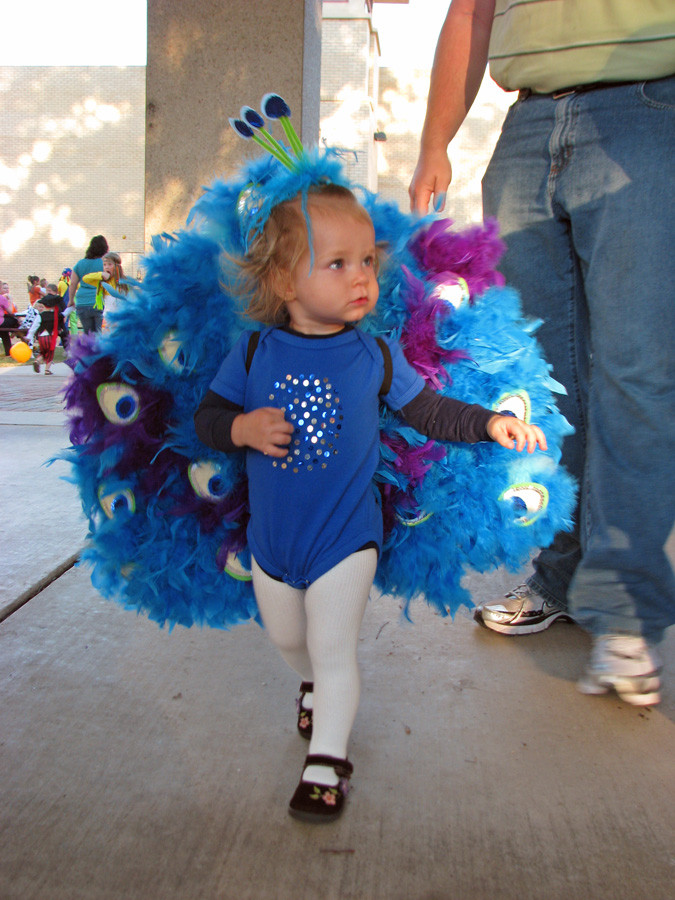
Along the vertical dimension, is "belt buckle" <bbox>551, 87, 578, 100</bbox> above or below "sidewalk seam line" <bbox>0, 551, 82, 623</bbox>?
above

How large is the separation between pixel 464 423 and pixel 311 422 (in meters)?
0.36

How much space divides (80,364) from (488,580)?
1.77 meters

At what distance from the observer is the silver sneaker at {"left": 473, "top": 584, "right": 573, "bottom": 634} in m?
2.60

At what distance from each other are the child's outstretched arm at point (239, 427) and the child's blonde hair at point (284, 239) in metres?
0.27

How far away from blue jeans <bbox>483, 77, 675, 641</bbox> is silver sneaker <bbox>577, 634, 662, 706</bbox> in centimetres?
3

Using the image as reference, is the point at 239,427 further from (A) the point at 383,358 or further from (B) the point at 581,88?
(B) the point at 581,88

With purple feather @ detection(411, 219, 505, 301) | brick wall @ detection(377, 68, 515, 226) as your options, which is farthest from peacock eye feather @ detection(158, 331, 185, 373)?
brick wall @ detection(377, 68, 515, 226)

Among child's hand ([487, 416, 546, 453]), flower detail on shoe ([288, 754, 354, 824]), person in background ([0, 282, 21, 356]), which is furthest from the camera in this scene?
person in background ([0, 282, 21, 356])

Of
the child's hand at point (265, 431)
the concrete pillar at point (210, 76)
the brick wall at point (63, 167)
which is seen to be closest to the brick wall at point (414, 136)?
the brick wall at point (63, 167)

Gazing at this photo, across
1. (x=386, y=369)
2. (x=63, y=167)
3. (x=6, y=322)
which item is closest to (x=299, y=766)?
(x=386, y=369)

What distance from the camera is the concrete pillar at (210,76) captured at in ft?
13.0

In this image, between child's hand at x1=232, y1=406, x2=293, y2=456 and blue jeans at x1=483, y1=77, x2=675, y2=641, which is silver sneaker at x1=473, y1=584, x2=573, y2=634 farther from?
child's hand at x1=232, y1=406, x2=293, y2=456

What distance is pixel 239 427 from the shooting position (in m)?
1.84

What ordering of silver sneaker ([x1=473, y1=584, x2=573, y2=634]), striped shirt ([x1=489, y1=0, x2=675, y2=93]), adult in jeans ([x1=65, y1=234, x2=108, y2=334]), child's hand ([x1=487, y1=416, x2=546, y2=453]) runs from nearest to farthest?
child's hand ([x1=487, y1=416, x2=546, y2=453]) → striped shirt ([x1=489, y1=0, x2=675, y2=93]) → silver sneaker ([x1=473, y1=584, x2=573, y2=634]) → adult in jeans ([x1=65, y1=234, x2=108, y2=334])
